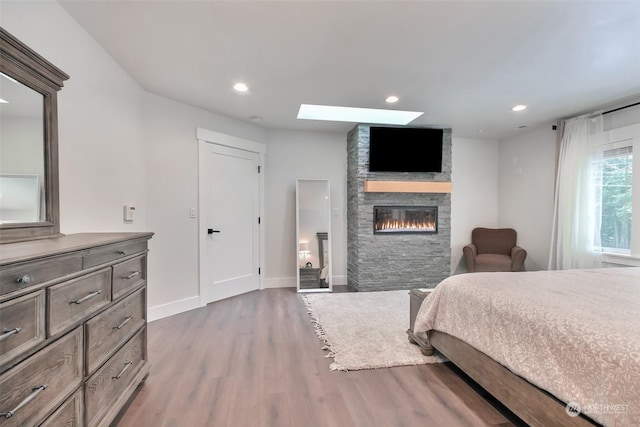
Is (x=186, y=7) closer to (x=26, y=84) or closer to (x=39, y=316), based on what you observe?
(x=26, y=84)

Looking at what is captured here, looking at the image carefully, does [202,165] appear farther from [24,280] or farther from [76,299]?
[24,280]

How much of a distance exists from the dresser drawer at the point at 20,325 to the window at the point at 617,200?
16.2ft

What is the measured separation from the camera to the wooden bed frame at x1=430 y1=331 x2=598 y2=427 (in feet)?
4.02

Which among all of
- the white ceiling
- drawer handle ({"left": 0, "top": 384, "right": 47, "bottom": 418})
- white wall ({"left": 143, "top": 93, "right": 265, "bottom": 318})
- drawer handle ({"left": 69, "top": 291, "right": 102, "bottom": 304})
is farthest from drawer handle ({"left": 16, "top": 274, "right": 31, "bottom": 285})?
white wall ({"left": 143, "top": 93, "right": 265, "bottom": 318})

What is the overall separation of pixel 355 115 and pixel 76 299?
3.74m

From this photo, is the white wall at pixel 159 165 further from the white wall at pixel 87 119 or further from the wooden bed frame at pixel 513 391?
the wooden bed frame at pixel 513 391

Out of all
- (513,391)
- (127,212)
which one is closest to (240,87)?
(127,212)

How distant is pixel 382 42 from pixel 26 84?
2.14 m

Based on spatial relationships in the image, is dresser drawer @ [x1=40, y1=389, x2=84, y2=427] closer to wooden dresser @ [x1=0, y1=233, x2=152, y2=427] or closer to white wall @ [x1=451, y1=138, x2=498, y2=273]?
wooden dresser @ [x1=0, y1=233, x2=152, y2=427]

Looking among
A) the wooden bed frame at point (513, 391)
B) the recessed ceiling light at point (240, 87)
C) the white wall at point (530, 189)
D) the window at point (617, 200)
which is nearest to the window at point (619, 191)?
the window at point (617, 200)

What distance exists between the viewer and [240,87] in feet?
9.32

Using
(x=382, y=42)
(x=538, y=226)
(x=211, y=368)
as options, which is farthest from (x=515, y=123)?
(x=211, y=368)

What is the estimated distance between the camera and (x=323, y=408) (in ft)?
5.42

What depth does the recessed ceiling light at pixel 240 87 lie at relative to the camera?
109 inches
